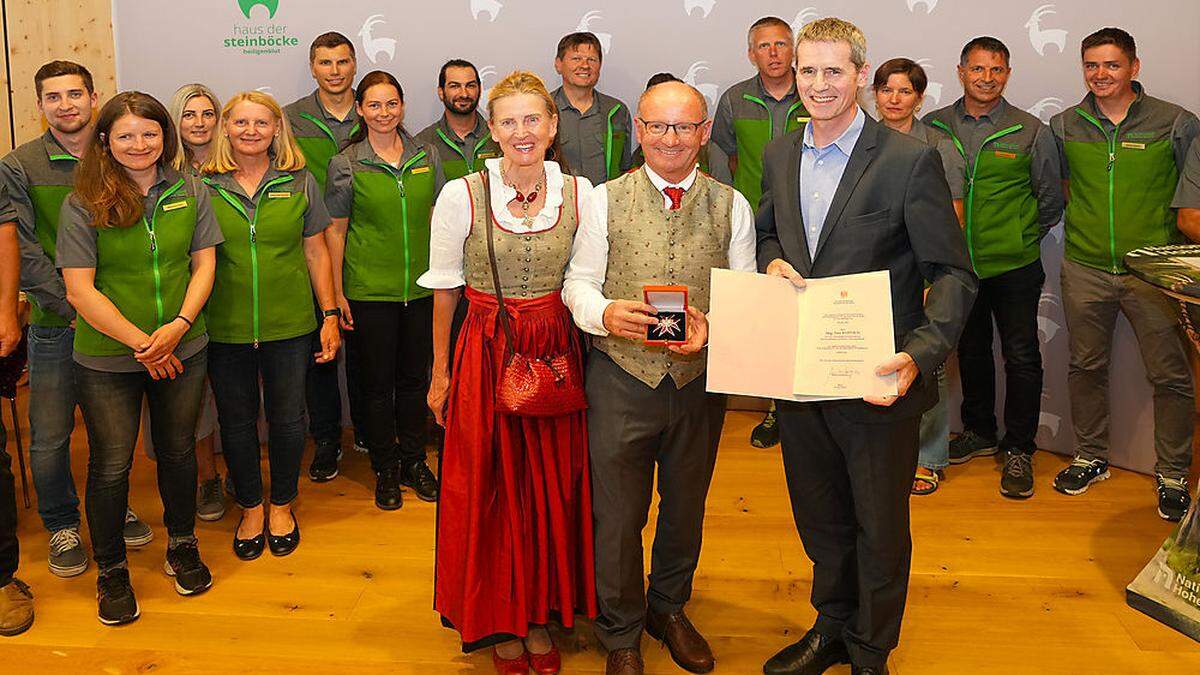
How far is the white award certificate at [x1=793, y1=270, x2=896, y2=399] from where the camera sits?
248cm

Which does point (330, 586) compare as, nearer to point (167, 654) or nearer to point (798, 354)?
point (167, 654)

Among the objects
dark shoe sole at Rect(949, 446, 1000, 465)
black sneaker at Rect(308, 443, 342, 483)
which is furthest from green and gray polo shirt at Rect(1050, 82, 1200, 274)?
black sneaker at Rect(308, 443, 342, 483)

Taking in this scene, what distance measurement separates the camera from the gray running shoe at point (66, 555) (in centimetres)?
368

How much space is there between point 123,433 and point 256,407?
56 cm

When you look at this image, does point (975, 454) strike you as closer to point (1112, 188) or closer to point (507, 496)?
point (1112, 188)

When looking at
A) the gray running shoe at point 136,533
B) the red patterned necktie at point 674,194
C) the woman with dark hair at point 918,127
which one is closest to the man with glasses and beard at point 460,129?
the woman with dark hair at point 918,127

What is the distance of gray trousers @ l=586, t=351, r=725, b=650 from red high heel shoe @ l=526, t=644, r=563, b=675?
0.14m

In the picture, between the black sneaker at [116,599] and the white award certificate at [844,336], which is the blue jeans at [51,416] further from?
the white award certificate at [844,336]

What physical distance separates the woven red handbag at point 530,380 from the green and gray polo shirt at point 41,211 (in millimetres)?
1682

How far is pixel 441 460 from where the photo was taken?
2979 millimetres

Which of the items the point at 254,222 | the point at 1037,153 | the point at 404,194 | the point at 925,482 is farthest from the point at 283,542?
the point at 1037,153

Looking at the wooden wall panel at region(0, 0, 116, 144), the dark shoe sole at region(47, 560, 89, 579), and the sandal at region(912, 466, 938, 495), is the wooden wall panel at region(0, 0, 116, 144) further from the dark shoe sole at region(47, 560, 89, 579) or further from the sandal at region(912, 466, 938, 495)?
the sandal at region(912, 466, 938, 495)

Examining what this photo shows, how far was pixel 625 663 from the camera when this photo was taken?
2.99 m

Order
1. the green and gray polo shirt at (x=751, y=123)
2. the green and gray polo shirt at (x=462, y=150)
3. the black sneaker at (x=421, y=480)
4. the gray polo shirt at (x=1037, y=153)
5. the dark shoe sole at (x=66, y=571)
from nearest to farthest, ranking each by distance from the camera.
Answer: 1. the dark shoe sole at (x=66, y=571)
2. the black sneaker at (x=421, y=480)
3. the gray polo shirt at (x=1037, y=153)
4. the green and gray polo shirt at (x=462, y=150)
5. the green and gray polo shirt at (x=751, y=123)
